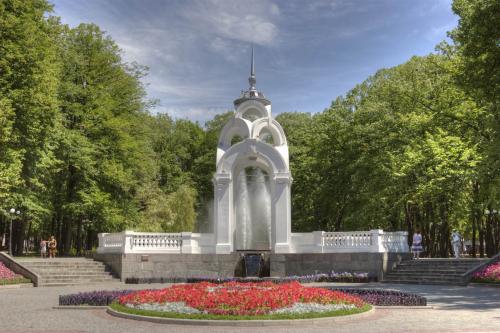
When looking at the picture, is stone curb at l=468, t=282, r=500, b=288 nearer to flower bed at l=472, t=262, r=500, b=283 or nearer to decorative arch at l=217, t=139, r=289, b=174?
flower bed at l=472, t=262, r=500, b=283

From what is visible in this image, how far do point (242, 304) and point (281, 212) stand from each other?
51.3 feet

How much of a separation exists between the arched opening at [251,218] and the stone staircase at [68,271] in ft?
26.0

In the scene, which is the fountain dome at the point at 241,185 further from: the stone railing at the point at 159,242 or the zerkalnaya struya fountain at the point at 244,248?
the stone railing at the point at 159,242

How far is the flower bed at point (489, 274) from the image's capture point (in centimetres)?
2221

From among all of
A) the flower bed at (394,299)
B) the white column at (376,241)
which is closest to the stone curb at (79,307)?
the flower bed at (394,299)

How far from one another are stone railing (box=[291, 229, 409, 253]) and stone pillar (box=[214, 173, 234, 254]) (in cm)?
355

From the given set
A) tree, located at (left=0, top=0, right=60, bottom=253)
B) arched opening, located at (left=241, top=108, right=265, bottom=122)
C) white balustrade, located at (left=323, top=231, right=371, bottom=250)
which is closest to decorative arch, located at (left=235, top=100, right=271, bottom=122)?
arched opening, located at (left=241, top=108, right=265, bottom=122)

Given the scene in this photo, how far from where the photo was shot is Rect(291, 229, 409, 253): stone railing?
2577 centimetres

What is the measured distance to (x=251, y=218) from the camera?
103 feet

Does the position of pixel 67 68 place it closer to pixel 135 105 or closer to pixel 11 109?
pixel 135 105

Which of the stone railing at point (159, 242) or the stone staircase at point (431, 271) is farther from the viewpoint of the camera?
the stone railing at point (159, 242)

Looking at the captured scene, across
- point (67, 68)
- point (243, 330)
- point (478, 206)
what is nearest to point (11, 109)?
point (67, 68)

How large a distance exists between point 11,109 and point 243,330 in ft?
73.1

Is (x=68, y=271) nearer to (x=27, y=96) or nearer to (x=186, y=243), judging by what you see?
(x=186, y=243)
